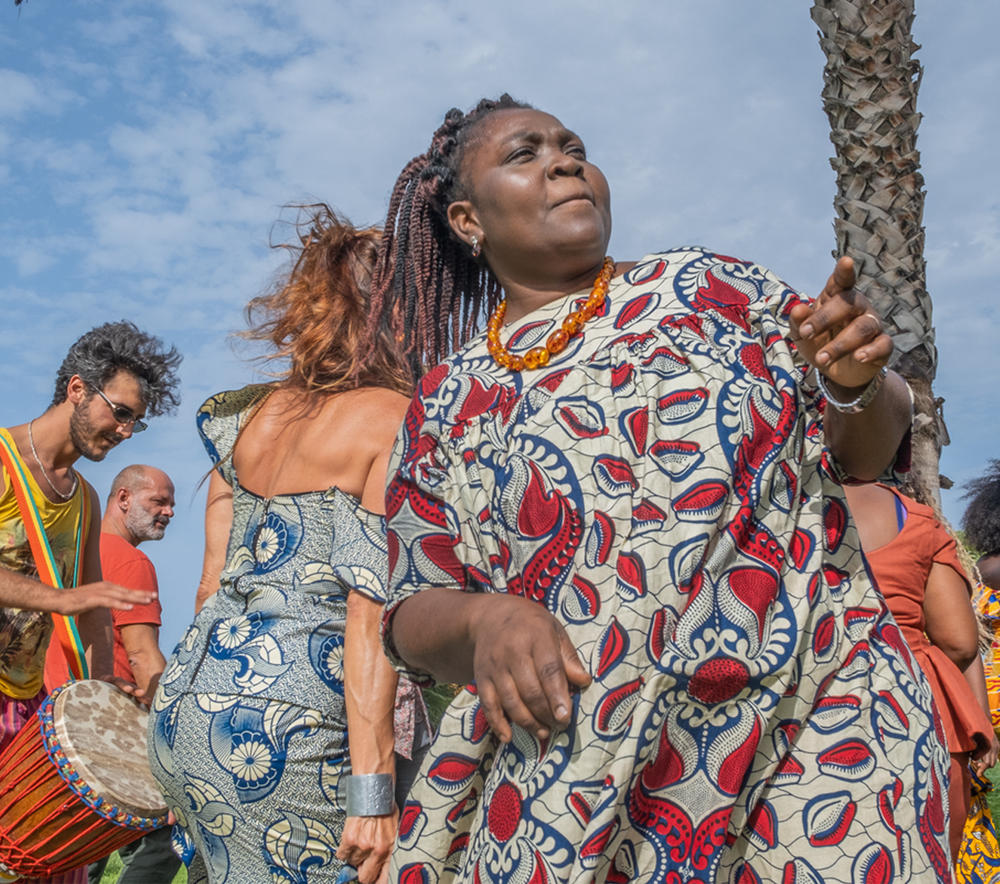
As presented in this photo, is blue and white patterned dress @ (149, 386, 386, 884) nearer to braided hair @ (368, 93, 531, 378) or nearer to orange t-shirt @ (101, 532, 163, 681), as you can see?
braided hair @ (368, 93, 531, 378)

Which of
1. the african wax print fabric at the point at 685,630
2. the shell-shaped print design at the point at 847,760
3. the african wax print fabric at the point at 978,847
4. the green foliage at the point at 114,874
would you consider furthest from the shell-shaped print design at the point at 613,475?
the green foliage at the point at 114,874

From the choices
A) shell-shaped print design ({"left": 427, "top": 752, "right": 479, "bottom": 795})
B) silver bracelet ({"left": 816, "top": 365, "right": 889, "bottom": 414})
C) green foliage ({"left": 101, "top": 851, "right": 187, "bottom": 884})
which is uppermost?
silver bracelet ({"left": 816, "top": 365, "right": 889, "bottom": 414})

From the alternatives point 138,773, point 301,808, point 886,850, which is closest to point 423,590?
point 886,850

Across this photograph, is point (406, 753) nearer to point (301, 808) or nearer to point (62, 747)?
point (301, 808)

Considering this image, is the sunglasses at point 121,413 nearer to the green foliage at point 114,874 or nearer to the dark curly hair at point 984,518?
the green foliage at point 114,874

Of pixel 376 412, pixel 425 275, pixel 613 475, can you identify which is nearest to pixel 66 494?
pixel 376 412

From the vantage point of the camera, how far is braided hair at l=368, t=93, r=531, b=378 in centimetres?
269

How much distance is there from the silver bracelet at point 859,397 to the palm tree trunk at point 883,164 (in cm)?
488

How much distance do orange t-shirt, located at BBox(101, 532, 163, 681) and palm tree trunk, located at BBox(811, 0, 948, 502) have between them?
4452 mm

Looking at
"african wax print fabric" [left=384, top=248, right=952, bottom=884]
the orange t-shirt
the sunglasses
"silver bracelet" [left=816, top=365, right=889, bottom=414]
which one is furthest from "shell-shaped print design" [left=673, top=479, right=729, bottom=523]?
the orange t-shirt

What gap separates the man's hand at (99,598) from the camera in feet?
12.0

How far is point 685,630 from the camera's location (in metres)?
1.53

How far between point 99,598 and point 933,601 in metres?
3.13

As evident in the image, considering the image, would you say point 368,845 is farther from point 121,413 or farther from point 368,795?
point 121,413
